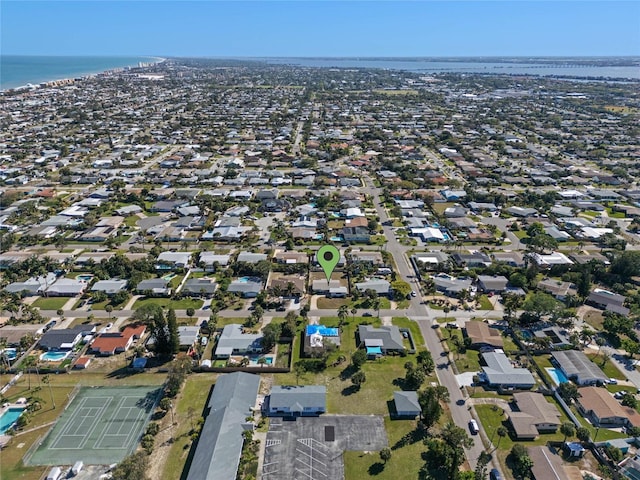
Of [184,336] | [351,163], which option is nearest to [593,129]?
[351,163]

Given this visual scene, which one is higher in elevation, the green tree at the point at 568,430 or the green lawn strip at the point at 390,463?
the green tree at the point at 568,430

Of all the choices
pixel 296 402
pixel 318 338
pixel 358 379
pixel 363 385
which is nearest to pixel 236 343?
pixel 318 338

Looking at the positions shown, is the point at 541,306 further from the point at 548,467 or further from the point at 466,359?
the point at 548,467

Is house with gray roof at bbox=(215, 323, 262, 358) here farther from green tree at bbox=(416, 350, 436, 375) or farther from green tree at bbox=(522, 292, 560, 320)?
green tree at bbox=(522, 292, 560, 320)

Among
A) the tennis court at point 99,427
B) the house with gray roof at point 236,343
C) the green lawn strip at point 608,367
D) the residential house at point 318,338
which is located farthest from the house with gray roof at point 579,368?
the tennis court at point 99,427

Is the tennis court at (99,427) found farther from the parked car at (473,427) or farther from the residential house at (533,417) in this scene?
the residential house at (533,417)

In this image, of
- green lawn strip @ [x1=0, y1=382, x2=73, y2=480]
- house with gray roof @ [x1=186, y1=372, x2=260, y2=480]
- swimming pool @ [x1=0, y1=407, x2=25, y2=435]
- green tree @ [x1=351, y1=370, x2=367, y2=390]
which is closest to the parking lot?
house with gray roof @ [x1=186, y1=372, x2=260, y2=480]

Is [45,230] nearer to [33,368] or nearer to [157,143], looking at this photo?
[33,368]
